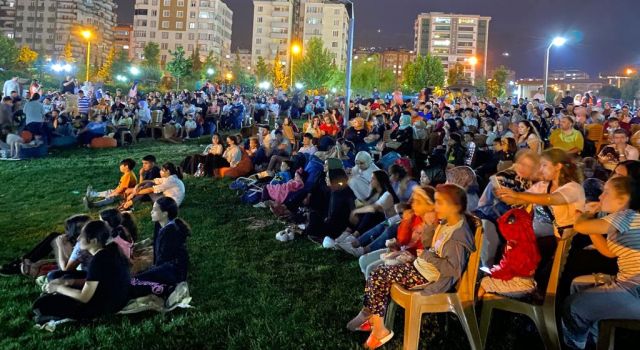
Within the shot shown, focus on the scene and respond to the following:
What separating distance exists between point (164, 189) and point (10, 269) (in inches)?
135

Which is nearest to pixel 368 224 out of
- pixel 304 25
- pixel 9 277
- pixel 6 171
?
pixel 9 277

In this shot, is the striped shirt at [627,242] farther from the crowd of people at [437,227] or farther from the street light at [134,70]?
the street light at [134,70]

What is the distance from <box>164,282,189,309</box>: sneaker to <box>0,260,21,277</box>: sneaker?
2297mm

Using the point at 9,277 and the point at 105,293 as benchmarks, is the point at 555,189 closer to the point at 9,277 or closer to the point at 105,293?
the point at 105,293

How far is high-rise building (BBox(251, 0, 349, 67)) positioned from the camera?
427 feet

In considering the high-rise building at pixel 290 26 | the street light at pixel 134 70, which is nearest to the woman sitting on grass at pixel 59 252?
the street light at pixel 134 70

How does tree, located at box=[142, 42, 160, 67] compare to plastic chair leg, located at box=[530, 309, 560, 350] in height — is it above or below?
above

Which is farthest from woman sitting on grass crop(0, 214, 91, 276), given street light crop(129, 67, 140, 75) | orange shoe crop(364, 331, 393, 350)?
street light crop(129, 67, 140, 75)

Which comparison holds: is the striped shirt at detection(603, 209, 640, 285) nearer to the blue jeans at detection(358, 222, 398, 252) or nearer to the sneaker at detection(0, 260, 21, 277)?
the blue jeans at detection(358, 222, 398, 252)

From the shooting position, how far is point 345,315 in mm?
→ 5332

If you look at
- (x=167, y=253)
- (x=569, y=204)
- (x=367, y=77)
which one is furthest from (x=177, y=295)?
(x=367, y=77)

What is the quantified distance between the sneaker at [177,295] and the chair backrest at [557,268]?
3.29 m

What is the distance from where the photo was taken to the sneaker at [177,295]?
18.1 ft

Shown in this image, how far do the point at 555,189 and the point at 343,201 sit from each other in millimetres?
3718
